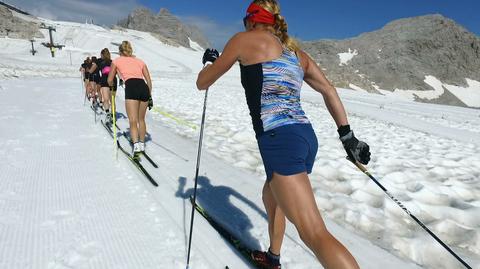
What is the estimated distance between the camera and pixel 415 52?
107 metres

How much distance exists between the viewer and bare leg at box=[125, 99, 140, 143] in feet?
21.5

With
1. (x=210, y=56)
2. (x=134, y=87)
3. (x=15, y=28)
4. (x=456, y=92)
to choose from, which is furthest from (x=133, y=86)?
(x=456, y=92)

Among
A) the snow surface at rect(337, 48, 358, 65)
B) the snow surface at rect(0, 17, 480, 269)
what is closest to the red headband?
the snow surface at rect(0, 17, 480, 269)

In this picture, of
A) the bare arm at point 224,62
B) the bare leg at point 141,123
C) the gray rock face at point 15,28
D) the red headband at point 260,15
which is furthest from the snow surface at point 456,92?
the bare arm at point 224,62

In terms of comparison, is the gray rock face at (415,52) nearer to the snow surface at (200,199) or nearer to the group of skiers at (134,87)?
the snow surface at (200,199)

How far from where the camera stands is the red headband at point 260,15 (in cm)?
240

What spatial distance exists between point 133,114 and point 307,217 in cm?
527

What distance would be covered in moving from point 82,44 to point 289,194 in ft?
238

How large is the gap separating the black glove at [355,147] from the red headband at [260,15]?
1.00m

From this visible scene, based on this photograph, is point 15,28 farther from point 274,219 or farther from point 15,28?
point 274,219

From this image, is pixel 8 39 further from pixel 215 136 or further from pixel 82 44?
pixel 215 136

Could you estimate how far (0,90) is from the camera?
628 inches

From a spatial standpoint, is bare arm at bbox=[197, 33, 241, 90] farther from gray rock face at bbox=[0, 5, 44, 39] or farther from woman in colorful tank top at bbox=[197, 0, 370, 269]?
gray rock face at bbox=[0, 5, 44, 39]

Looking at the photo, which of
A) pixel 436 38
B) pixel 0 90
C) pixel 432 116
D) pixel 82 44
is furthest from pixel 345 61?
pixel 0 90
